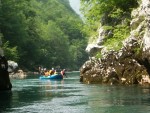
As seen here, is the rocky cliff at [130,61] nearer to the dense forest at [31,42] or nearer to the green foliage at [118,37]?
the green foliage at [118,37]

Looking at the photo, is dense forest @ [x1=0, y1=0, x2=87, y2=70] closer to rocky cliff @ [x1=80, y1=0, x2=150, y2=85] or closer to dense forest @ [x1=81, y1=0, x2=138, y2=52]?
dense forest @ [x1=81, y1=0, x2=138, y2=52]

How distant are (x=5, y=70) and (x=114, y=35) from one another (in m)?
12.4

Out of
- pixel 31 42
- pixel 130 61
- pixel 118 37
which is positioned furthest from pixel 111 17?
pixel 31 42

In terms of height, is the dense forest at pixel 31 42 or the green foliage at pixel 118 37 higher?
the dense forest at pixel 31 42

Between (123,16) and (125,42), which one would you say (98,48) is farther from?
(125,42)

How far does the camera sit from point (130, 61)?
3659 centimetres

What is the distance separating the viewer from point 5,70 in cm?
3397

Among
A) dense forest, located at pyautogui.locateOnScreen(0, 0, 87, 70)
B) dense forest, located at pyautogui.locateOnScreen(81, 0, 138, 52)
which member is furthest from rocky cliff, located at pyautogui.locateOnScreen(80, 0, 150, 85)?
dense forest, located at pyautogui.locateOnScreen(0, 0, 87, 70)

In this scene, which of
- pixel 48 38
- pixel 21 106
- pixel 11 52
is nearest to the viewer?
pixel 21 106

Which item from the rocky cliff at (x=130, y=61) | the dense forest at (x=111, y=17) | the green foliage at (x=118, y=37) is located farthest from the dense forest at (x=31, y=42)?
the rocky cliff at (x=130, y=61)

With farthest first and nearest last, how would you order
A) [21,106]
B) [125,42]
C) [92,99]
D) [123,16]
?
1. [123,16]
2. [125,42]
3. [92,99]
4. [21,106]

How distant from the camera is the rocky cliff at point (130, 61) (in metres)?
34.7

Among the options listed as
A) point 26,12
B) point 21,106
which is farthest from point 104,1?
point 26,12

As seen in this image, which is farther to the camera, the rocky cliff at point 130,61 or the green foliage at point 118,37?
the green foliage at point 118,37
